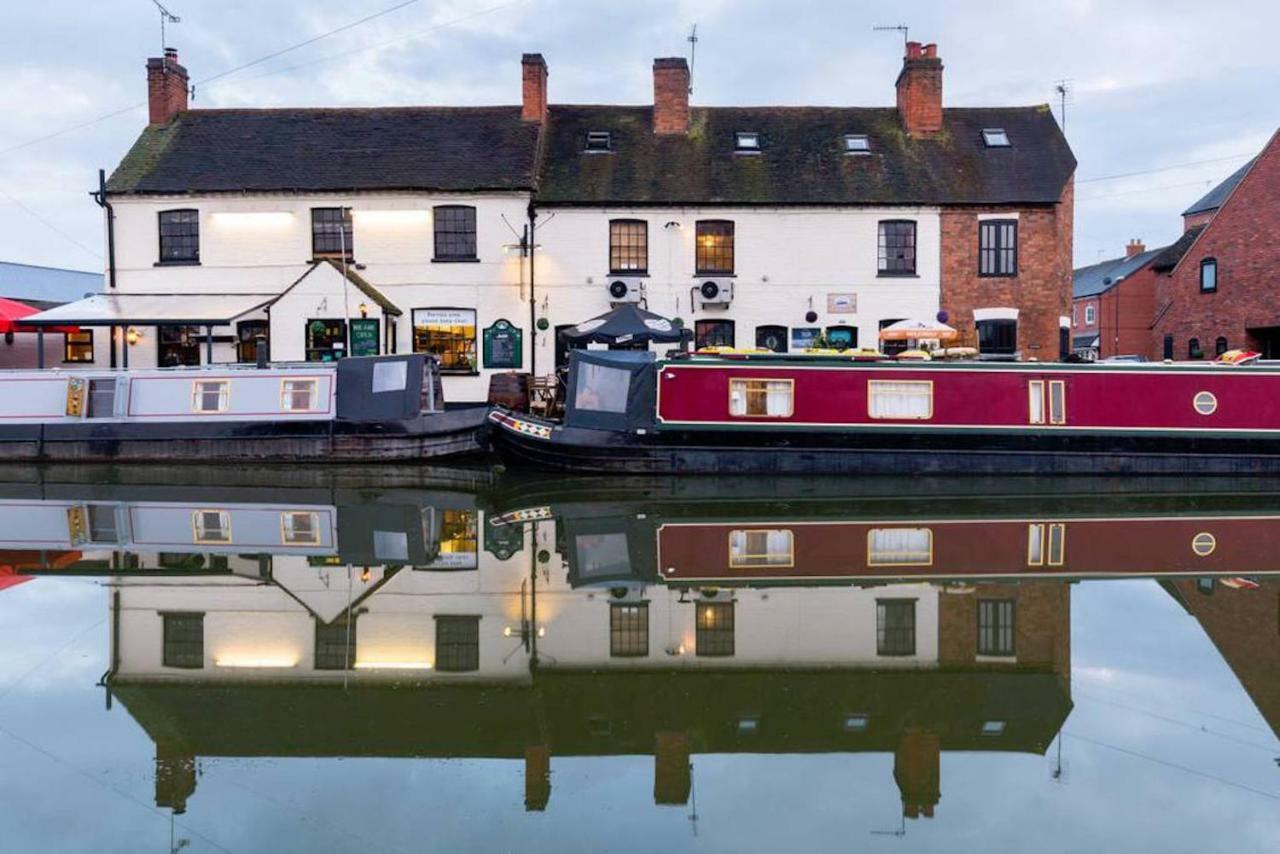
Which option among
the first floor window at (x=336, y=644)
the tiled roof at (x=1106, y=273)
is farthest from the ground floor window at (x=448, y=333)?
the tiled roof at (x=1106, y=273)

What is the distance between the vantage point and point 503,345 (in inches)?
909

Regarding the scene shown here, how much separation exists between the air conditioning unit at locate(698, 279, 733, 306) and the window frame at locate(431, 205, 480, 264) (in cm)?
531

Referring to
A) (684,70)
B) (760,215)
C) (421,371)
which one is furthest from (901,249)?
(421,371)

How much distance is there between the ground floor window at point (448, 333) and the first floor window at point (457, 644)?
16.0 metres

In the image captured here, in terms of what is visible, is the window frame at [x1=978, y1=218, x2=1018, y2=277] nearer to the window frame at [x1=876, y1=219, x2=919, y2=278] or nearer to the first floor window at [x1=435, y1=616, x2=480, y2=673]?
the window frame at [x1=876, y1=219, x2=919, y2=278]

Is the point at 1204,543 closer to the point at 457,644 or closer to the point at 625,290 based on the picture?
the point at 457,644

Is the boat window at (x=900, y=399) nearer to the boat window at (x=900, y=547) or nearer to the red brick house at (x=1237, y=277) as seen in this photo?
the boat window at (x=900, y=547)

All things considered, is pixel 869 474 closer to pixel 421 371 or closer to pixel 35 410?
pixel 421 371

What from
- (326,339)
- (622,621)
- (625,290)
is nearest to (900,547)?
(622,621)

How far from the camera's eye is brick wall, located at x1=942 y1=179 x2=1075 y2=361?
23.3 metres

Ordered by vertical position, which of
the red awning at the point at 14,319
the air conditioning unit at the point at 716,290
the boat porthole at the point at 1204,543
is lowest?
→ the boat porthole at the point at 1204,543

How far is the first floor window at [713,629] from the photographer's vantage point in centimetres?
702

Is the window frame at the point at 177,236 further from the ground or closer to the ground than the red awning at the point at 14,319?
further from the ground

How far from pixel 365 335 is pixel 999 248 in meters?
14.9
